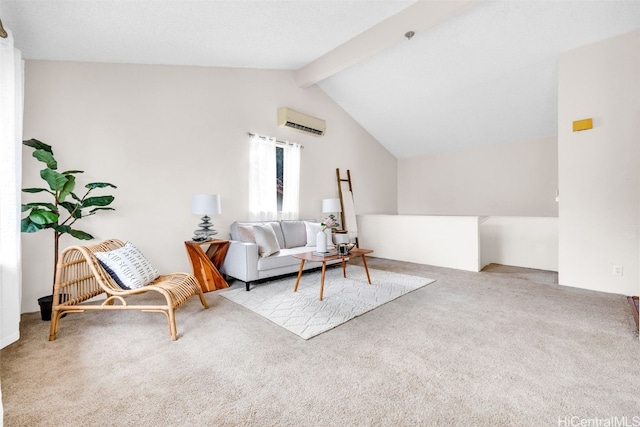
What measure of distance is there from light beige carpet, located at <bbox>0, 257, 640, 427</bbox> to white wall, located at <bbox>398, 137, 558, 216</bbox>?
3.19 meters

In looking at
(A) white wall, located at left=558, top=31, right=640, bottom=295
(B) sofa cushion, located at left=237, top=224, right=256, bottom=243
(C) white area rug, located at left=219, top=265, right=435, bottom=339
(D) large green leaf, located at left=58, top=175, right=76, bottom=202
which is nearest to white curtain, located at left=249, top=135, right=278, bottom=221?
(B) sofa cushion, located at left=237, top=224, right=256, bottom=243

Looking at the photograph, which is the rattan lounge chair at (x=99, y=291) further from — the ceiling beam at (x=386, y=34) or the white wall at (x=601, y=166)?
the white wall at (x=601, y=166)

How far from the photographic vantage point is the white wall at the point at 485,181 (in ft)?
17.5

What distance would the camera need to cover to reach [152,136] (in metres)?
3.56

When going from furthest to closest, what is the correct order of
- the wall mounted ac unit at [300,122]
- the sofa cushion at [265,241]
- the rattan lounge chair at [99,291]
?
the wall mounted ac unit at [300,122] < the sofa cushion at [265,241] < the rattan lounge chair at [99,291]

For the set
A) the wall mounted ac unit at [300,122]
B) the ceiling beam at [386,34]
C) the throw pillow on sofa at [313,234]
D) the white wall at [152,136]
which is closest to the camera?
the white wall at [152,136]

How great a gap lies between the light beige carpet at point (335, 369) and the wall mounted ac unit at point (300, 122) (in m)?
3.12

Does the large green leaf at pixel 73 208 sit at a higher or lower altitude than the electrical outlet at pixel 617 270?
higher

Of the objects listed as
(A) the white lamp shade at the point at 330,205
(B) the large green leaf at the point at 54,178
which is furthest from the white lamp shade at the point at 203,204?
(A) the white lamp shade at the point at 330,205

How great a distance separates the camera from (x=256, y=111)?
455 centimetres

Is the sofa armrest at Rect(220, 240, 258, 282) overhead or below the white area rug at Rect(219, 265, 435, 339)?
overhead

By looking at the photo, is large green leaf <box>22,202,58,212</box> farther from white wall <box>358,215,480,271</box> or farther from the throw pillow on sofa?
white wall <box>358,215,480,271</box>

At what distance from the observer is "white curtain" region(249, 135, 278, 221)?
4480 mm

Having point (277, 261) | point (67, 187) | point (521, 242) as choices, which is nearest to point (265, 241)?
point (277, 261)
